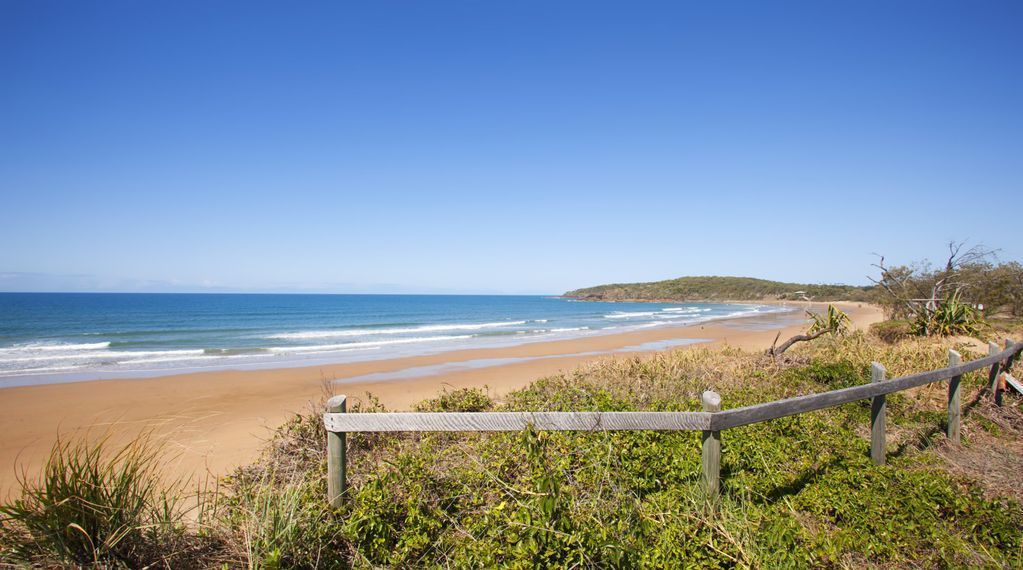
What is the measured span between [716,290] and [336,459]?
399ft

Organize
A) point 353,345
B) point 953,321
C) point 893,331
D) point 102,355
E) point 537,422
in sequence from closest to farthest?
point 537,422, point 953,321, point 893,331, point 102,355, point 353,345

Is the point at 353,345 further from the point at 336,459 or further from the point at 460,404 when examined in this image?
the point at 336,459

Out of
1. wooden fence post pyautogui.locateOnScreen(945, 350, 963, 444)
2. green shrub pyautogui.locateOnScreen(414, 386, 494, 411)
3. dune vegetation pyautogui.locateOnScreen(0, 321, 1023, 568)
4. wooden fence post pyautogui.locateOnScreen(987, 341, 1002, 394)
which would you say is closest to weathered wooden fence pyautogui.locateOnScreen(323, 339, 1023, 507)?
dune vegetation pyautogui.locateOnScreen(0, 321, 1023, 568)

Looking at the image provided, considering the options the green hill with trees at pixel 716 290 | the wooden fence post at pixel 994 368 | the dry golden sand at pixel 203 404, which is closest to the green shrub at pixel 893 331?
the wooden fence post at pixel 994 368

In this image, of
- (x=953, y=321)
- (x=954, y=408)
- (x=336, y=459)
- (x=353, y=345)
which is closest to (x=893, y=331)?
(x=953, y=321)

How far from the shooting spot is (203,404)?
11.9 m

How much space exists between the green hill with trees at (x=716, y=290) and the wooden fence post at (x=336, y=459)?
99238 millimetres

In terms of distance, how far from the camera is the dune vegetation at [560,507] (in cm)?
311

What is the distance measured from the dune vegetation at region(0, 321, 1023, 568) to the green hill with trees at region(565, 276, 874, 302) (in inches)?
3755

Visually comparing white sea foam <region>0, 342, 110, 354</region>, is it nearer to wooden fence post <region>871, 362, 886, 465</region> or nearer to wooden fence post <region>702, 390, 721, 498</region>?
wooden fence post <region>702, 390, 721, 498</region>

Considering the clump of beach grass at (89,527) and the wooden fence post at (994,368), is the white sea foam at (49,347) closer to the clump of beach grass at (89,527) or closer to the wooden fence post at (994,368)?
the clump of beach grass at (89,527)

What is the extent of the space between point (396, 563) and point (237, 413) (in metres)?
9.09

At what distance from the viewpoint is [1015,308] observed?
21672mm

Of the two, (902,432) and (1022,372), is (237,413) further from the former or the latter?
(1022,372)
